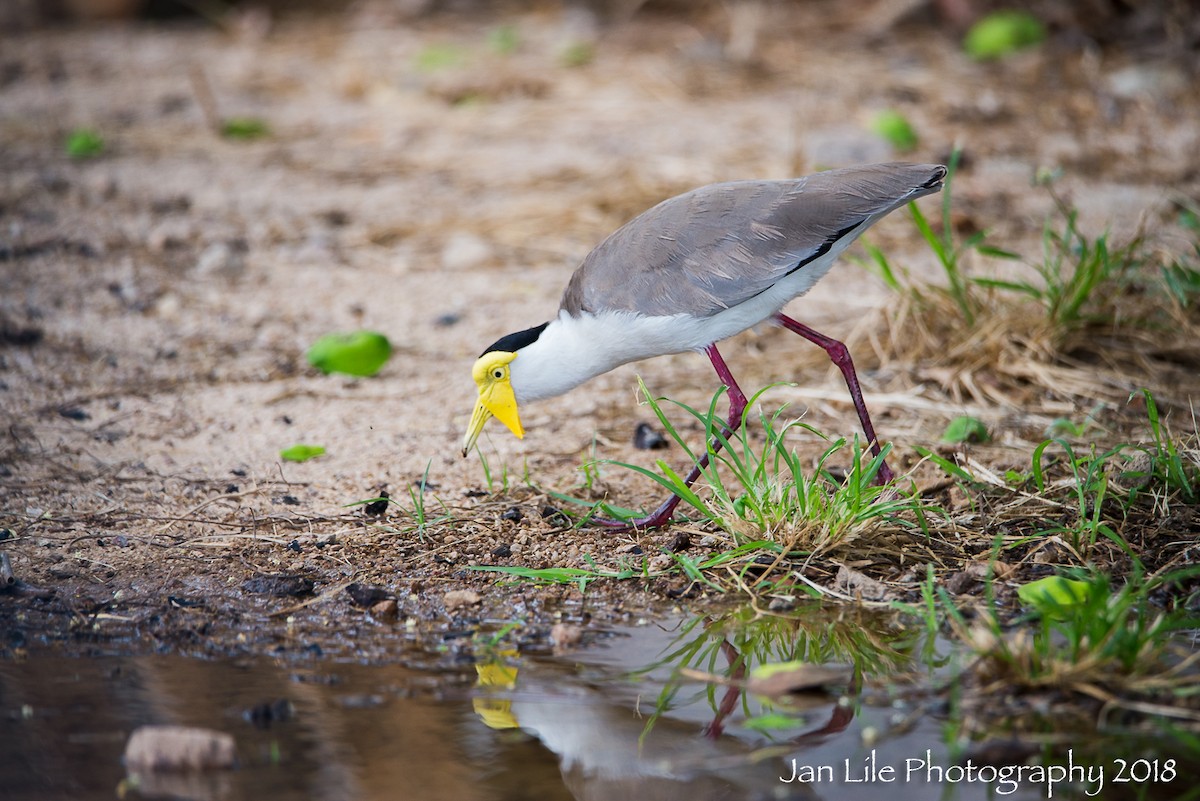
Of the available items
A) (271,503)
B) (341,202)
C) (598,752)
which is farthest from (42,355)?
(598,752)

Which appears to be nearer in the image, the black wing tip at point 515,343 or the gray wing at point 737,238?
the gray wing at point 737,238

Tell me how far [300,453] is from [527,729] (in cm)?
204

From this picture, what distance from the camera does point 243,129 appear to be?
8672 millimetres

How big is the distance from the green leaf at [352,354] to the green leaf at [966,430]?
2.47m

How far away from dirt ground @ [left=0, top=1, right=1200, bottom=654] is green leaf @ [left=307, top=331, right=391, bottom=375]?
105 millimetres

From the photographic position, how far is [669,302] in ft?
13.3

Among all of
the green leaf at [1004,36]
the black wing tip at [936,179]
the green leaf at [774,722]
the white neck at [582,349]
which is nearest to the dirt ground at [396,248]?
the green leaf at [1004,36]

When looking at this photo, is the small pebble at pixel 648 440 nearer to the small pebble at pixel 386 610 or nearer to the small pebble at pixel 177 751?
the small pebble at pixel 386 610

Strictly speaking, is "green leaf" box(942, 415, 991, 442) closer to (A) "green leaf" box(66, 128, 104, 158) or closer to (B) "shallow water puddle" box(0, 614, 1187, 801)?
(B) "shallow water puddle" box(0, 614, 1187, 801)

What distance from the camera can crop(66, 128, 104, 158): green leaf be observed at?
8.23 meters

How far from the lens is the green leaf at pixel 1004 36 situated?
9.16 m

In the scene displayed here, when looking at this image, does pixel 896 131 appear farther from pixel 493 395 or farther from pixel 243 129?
pixel 243 129

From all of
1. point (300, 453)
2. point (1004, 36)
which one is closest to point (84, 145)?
point (300, 453)

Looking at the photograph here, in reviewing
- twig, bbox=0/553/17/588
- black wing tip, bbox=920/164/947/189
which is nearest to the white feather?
black wing tip, bbox=920/164/947/189
